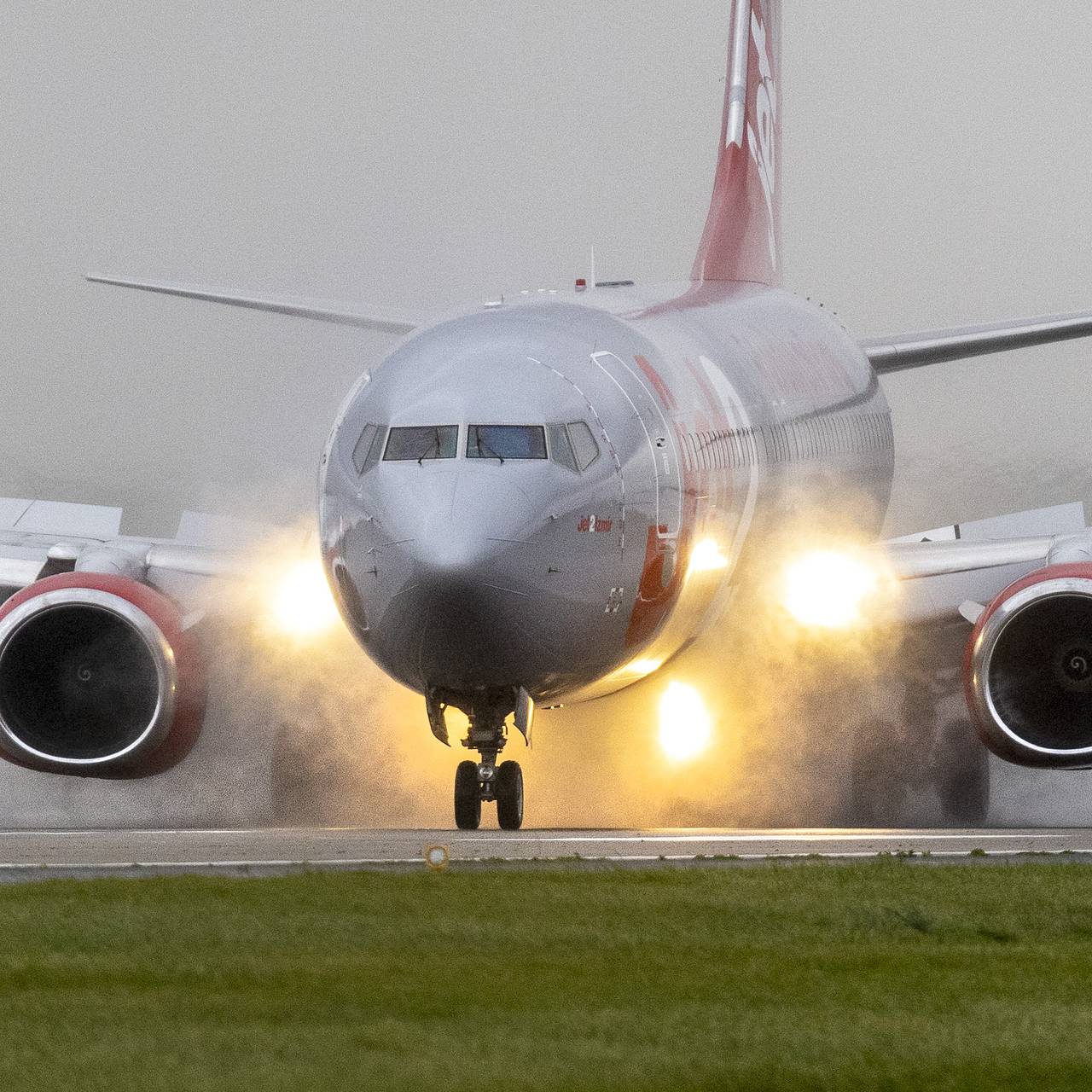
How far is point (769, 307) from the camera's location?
2695 centimetres

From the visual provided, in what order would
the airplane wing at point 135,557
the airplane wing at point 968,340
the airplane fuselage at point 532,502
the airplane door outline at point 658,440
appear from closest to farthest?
the airplane fuselage at point 532,502 < the airplane door outline at point 658,440 < the airplane wing at point 135,557 < the airplane wing at point 968,340

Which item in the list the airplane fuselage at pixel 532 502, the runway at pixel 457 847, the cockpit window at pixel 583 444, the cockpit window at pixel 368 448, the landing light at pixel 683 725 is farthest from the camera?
the landing light at pixel 683 725

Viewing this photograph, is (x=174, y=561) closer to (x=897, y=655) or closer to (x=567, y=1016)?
(x=897, y=655)

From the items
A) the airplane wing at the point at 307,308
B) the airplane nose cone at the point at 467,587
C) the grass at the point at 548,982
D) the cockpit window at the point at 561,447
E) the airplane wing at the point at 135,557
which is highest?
the airplane wing at the point at 307,308

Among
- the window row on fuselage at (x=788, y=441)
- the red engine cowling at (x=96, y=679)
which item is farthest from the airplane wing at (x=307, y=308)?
the red engine cowling at (x=96, y=679)

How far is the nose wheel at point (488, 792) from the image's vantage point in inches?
709

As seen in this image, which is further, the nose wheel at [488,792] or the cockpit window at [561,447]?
the nose wheel at [488,792]

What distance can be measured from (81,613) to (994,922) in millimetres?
11149

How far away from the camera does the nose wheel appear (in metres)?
18.0

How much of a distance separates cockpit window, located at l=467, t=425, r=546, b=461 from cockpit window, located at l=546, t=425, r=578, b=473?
7 cm

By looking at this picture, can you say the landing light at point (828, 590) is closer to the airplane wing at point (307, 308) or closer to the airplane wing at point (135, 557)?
the airplane wing at point (135, 557)

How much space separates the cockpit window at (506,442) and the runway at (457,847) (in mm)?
2304

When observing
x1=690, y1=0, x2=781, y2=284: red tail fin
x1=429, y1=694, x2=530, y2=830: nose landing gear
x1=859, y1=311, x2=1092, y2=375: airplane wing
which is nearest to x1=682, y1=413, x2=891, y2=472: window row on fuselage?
x1=859, y1=311, x2=1092, y2=375: airplane wing

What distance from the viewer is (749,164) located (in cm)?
3128
